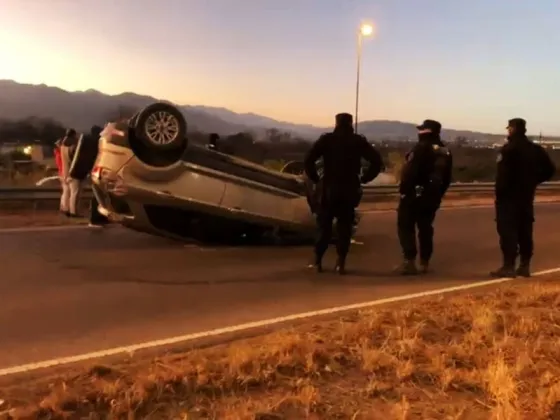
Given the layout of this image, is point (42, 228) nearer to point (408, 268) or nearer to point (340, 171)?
point (340, 171)

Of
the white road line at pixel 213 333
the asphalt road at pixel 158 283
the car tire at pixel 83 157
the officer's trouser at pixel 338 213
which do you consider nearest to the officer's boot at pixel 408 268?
the asphalt road at pixel 158 283

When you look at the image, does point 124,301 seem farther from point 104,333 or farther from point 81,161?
point 81,161

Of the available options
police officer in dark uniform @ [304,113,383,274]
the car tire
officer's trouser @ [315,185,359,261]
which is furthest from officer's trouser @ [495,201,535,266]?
the car tire

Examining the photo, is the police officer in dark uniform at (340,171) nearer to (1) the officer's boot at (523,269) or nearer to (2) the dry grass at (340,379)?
(1) the officer's boot at (523,269)

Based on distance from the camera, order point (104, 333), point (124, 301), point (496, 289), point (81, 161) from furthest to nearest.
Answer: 1. point (81, 161)
2. point (496, 289)
3. point (124, 301)
4. point (104, 333)

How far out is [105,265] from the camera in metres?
8.63

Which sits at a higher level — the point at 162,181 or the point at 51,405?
the point at 162,181

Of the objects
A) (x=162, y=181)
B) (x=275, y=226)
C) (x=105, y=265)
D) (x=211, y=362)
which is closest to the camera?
(x=211, y=362)

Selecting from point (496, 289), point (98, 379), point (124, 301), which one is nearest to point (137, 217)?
point (124, 301)

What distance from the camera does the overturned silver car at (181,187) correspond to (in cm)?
923

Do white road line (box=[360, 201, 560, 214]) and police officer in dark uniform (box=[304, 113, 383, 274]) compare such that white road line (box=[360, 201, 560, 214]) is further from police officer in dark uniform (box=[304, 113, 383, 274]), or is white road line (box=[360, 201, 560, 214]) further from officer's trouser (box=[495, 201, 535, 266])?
police officer in dark uniform (box=[304, 113, 383, 274])

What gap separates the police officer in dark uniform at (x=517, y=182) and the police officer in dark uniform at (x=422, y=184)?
644 mm

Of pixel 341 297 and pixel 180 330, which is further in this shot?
pixel 341 297

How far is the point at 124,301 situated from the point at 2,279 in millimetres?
1587
